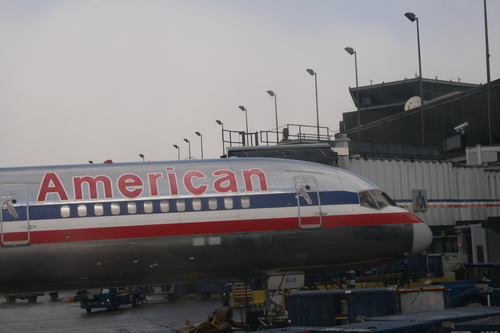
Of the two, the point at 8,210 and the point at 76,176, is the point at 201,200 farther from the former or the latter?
the point at 8,210

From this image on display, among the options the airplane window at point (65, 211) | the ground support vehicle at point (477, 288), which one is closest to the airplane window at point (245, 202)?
the airplane window at point (65, 211)

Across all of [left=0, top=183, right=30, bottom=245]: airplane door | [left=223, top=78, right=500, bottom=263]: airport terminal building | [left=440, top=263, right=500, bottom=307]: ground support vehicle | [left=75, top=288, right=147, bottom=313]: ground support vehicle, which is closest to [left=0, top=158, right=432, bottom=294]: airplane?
[left=0, top=183, right=30, bottom=245]: airplane door

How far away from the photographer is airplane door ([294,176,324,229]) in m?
21.0

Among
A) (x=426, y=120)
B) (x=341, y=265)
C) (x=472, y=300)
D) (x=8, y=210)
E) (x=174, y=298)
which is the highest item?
(x=426, y=120)

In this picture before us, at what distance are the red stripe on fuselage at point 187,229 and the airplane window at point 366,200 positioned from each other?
1.27ft

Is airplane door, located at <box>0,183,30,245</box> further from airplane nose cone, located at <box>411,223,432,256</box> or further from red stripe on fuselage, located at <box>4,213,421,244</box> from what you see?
airplane nose cone, located at <box>411,223,432,256</box>

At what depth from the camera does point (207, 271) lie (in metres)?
20.8

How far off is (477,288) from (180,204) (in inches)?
450

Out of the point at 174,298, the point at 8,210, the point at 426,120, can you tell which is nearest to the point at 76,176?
the point at 8,210

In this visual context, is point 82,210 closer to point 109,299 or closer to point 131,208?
point 131,208

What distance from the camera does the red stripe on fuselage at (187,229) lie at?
19.4 m

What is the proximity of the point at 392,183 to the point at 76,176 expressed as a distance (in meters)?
21.9

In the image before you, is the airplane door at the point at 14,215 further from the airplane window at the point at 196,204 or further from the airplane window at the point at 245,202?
the airplane window at the point at 245,202

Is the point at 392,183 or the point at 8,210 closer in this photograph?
the point at 8,210
